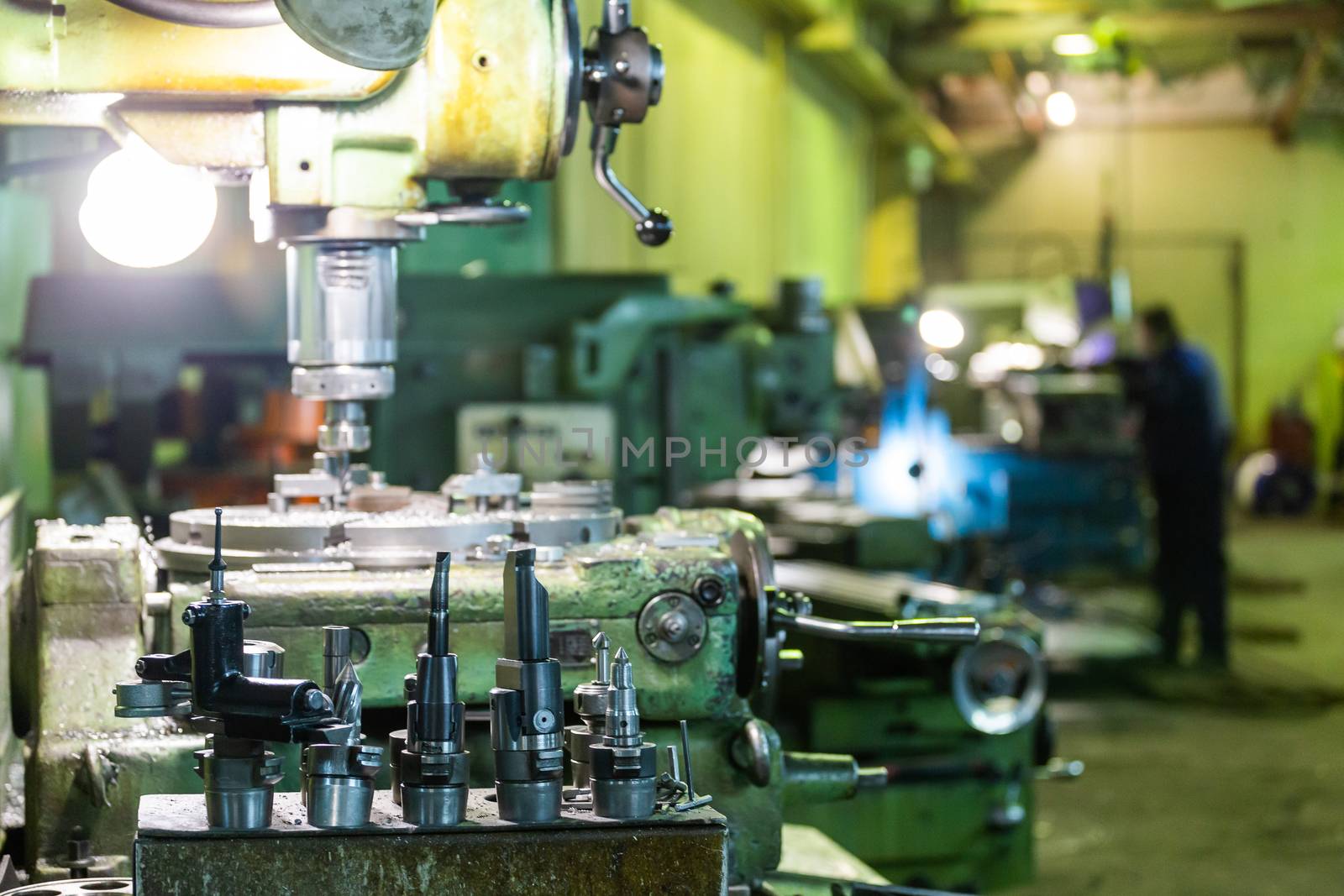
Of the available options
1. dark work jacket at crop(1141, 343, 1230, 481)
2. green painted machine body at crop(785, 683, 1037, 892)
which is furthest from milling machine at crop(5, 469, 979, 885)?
dark work jacket at crop(1141, 343, 1230, 481)

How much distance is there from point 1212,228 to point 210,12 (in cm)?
1236

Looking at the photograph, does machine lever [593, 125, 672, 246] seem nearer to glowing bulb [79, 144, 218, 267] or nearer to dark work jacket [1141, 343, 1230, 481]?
glowing bulb [79, 144, 218, 267]

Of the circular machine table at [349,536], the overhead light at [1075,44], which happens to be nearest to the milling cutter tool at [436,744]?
the circular machine table at [349,536]

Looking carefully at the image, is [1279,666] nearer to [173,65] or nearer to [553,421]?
[553,421]

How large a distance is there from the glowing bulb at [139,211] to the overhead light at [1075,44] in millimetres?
6648

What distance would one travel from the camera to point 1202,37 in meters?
7.76

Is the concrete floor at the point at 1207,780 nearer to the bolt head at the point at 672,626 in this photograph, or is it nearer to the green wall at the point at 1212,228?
the bolt head at the point at 672,626

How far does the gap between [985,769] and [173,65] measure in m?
1.62

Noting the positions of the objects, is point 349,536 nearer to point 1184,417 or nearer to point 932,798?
point 932,798

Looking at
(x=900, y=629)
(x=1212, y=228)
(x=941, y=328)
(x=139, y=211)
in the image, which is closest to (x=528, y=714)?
(x=900, y=629)

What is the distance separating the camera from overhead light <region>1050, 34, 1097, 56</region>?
297 inches

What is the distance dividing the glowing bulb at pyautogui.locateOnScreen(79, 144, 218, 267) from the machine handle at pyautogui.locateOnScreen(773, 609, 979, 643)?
719 mm

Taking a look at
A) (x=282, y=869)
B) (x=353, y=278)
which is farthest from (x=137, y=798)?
(x=353, y=278)

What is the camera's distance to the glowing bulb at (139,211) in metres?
1.53
